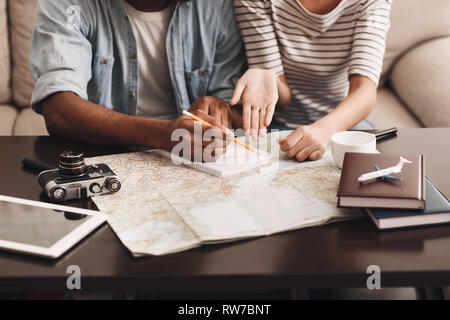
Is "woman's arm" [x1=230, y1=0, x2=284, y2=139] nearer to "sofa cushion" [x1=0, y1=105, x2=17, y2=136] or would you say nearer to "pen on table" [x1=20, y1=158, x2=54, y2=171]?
"pen on table" [x1=20, y1=158, x2=54, y2=171]

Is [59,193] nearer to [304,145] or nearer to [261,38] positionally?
[304,145]

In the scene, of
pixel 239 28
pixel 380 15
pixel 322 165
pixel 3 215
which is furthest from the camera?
pixel 239 28

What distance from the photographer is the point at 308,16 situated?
1355 mm

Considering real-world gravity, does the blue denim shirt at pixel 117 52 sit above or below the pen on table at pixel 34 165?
above

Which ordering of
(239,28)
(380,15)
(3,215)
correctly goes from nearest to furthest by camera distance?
(3,215)
(380,15)
(239,28)

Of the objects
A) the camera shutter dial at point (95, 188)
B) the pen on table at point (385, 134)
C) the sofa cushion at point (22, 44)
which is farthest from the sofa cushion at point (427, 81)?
the sofa cushion at point (22, 44)

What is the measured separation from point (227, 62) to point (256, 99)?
40 cm

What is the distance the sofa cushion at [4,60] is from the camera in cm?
193

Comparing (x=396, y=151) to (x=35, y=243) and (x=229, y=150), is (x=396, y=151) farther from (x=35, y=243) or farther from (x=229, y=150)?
(x=35, y=243)

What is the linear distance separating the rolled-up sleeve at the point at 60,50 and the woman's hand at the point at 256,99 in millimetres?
418

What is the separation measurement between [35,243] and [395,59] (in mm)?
1743

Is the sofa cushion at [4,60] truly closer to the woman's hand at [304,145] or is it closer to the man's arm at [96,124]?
the man's arm at [96,124]
